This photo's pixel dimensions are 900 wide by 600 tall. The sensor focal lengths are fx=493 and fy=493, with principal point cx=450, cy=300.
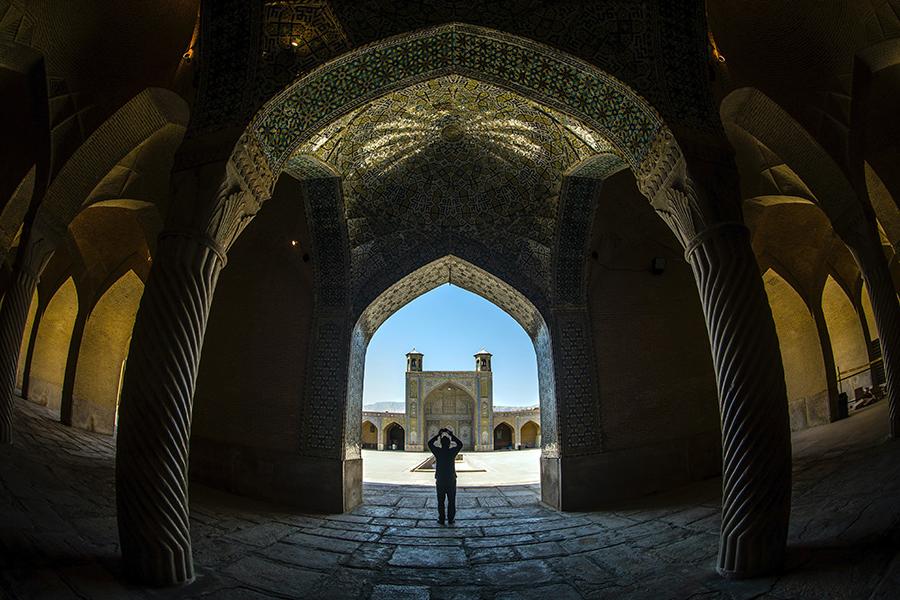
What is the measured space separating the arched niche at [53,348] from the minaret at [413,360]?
59.3ft

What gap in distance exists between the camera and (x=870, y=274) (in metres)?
6.24

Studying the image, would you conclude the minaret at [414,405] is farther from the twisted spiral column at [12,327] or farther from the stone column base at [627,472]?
the twisted spiral column at [12,327]

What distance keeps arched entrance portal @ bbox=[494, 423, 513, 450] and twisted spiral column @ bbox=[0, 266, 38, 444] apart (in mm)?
28994

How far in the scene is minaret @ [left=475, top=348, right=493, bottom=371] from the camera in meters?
28.9

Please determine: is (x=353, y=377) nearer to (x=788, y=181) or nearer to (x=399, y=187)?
(x=399, y=187)

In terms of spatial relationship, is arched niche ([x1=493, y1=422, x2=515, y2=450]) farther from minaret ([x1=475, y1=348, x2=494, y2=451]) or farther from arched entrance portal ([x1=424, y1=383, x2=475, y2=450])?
minaret ([x1=475, y1=348, x2=494, y2=451])

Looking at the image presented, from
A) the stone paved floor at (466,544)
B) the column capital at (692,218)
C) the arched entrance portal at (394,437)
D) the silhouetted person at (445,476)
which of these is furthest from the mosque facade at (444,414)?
the column capital at (692,218)

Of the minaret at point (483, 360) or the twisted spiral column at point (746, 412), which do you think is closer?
the twisted spiral column at point (746, 412)

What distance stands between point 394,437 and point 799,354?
80.1 ft

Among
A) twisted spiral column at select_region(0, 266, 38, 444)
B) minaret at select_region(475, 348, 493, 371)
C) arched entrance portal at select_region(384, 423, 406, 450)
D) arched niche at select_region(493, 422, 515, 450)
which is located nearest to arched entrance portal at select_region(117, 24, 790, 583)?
twisted spiral column at select_region(0, 266, 38, 444)

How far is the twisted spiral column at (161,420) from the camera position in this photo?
307cm

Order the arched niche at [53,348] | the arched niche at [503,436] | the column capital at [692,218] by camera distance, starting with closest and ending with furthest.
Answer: the column capital at [692,218] < the arched niche at [53,348] < the arched niche at [503,436]

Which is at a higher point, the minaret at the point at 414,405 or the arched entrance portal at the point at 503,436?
the minaret at the point at 414,405

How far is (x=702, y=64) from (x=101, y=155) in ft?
23.7
